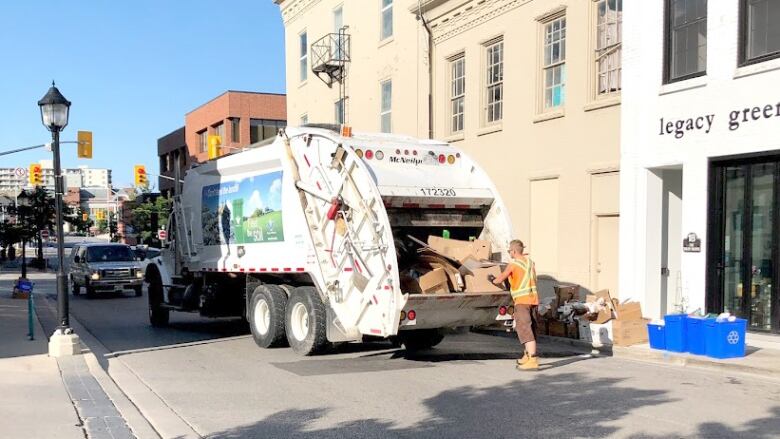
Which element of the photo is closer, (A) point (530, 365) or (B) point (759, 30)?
(A) point (530, 365)

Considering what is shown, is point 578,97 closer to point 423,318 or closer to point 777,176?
point 777,176

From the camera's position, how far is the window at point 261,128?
48.1 meters

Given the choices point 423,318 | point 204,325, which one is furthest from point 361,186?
point 204,325

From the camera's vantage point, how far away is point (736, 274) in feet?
38.8

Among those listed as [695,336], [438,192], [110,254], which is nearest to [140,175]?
[110,254]

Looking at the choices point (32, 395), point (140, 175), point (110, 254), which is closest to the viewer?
point (32, 395)

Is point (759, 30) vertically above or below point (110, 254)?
above

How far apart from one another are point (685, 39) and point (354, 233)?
23.1 ft

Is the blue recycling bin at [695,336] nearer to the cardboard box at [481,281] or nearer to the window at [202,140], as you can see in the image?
the cardboard box at [481,281]

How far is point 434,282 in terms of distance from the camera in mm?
9438

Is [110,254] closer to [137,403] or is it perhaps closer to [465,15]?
[465,15]

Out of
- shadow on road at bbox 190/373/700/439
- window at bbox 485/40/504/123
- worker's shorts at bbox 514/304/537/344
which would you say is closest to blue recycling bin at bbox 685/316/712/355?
shadow on road at bbox 190/373/700/439

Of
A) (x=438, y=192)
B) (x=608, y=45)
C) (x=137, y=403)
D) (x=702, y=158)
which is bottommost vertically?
(x=137, y=403)

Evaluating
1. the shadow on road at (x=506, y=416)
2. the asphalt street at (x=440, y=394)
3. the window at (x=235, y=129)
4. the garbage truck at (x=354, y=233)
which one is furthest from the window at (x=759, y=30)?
the window at (x=235, y=129)
